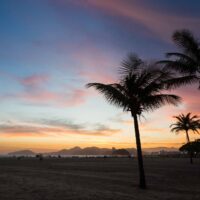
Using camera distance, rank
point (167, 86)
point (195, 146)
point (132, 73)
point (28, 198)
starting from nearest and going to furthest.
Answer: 1. point (28, 198)
2. point (132, 73)
3. point (167, 86)
4. point (195, 146)

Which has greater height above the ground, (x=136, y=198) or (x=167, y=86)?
(x=167, y=86)

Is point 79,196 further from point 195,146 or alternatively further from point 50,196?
point 195,146

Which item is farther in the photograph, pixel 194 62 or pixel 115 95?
pixel 194 62

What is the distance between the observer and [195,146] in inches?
1806

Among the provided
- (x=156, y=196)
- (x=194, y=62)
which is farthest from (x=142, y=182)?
(x=194, y=62)

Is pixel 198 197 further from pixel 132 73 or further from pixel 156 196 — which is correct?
pixel 132 73

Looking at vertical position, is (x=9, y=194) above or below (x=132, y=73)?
below

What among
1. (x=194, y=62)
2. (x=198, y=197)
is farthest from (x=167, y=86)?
(x=198, y=197)

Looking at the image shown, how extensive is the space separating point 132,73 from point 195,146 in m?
31.8

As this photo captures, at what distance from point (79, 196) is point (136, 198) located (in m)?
2.26

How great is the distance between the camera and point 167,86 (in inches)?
795

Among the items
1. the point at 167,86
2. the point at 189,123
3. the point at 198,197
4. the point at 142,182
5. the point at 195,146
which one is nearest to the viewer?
the point at 198,197

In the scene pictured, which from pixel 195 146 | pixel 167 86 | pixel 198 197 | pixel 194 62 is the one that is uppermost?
pixel 194 62

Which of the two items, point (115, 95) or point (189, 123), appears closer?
point (115, 95)
